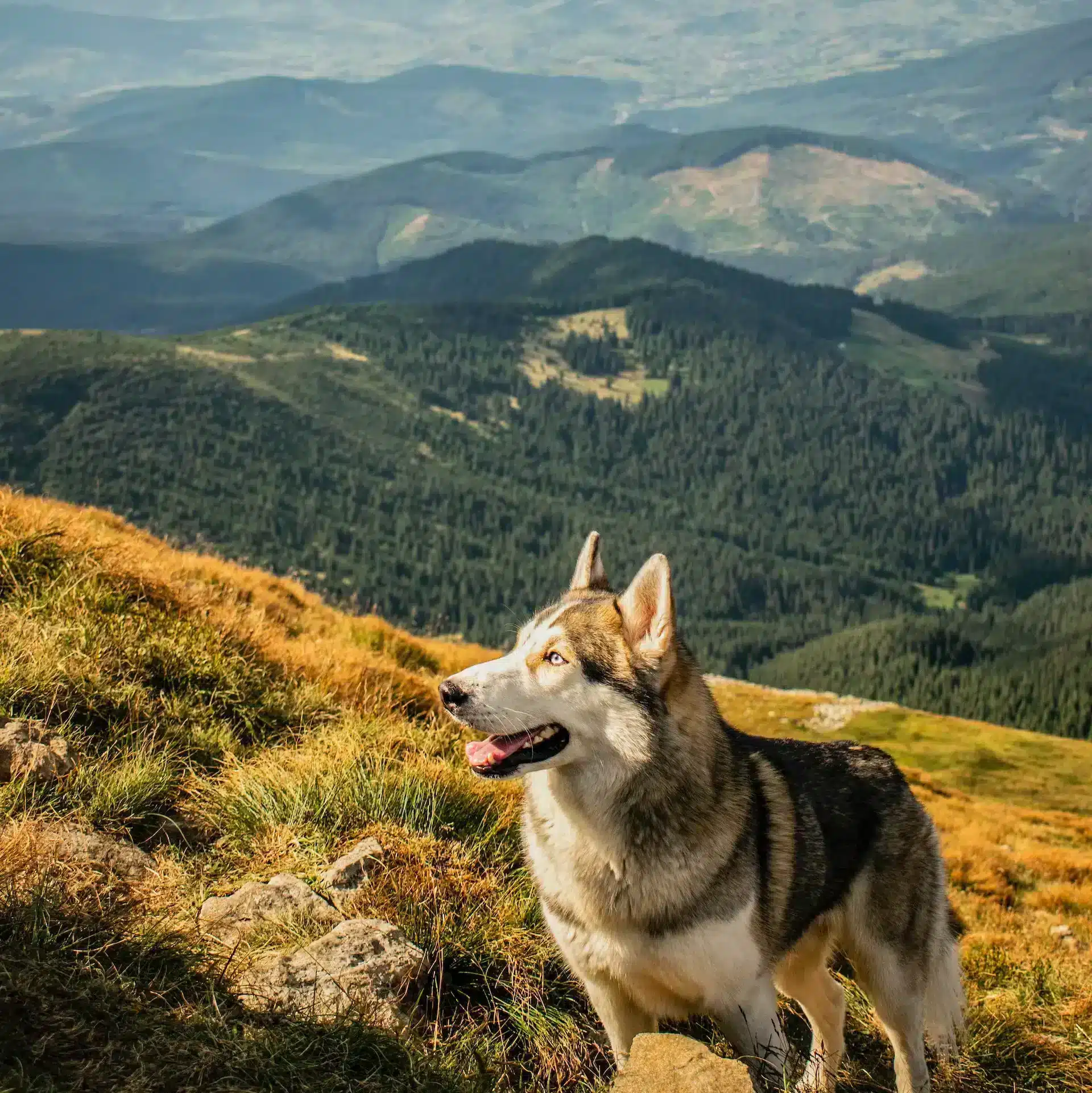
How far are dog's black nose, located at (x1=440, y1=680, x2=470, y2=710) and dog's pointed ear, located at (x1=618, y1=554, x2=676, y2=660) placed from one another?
101 centimetres

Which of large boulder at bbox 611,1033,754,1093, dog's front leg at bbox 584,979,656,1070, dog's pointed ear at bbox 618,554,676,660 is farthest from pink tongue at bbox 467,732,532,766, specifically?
large boulder at bbox 611,1033,754,1093

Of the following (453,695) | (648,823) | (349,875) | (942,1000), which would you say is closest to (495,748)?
(453,695)

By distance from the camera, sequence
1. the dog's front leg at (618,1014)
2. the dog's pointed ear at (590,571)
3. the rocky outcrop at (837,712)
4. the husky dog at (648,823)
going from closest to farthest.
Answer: the husky dog at (648,823), the dog's front leg at (618,1014), the dog's pointed ear at (590,571), the rocky outcrop at (837,712)

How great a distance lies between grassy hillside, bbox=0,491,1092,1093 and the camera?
18.0 ft

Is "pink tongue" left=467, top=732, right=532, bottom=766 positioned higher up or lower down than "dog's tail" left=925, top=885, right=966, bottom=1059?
higher up

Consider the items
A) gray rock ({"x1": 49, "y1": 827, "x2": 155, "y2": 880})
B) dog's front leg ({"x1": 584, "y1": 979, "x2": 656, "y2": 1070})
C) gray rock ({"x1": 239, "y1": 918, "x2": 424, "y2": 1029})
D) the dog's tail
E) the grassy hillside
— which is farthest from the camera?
the dog's tail

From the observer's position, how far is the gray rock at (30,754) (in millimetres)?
7996

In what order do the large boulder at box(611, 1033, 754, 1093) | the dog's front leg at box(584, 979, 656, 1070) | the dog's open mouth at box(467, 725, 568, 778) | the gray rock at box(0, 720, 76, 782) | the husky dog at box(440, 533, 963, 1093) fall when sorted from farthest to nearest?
the gray rock at box(0, 720, 76, 782) → the dog's front leg at box(584, 979, 656, 1070) → the husky dog at box(440, 533, 963, 1093) → the dog's open mouth at box(467, 725, 568, 778) → the large boulder at box(611, 1033, 754, 1093)

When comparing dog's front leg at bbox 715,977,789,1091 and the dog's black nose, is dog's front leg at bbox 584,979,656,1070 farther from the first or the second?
the dog's black nose

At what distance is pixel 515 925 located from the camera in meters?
7.81

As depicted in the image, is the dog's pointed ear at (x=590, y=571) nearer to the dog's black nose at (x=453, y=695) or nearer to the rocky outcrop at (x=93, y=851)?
the dog's black nose at (x=453, y=695)

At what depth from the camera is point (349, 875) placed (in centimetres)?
785

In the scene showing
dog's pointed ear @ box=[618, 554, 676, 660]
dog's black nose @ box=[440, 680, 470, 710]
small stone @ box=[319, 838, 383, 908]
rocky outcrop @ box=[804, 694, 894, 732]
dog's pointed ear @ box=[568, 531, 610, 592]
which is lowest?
rocky outcrop @ box=[804, 694, 894, 732]

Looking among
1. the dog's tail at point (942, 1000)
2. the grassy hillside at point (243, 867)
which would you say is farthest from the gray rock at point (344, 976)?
the dog's tail at point (942, 1000)
